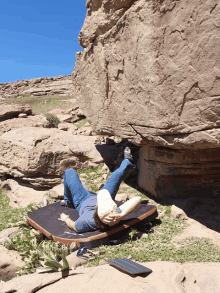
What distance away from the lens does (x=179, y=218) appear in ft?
15.7

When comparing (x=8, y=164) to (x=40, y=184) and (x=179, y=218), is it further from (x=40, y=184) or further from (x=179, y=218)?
(x=179, y=218)

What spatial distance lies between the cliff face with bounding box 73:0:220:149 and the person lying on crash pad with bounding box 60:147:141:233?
3.56ft

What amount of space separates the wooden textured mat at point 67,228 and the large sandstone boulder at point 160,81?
1.23m

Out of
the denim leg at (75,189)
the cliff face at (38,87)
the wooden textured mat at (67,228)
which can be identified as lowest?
the wooden textured mat at (67,228)

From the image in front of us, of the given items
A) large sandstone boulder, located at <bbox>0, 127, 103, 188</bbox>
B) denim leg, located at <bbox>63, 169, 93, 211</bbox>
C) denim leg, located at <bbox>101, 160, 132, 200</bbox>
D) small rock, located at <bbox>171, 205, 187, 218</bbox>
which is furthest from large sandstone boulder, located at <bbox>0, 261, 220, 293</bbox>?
large sandstone boulder, located at <bbox>0, 127, 103, 188</bbox>

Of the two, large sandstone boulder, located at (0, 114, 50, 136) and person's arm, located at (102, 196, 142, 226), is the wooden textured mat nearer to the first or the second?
person's arm, located at (102, 196, 142, 226)

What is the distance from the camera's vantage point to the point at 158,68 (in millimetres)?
3957

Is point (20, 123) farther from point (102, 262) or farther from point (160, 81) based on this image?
point (102, 262)

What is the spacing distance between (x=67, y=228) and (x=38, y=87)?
32.4m

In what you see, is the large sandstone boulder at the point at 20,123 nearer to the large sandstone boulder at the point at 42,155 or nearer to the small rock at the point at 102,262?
the large sandstone boulder at the point at 42,155

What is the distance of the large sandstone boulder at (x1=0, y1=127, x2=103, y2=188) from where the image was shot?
738cm

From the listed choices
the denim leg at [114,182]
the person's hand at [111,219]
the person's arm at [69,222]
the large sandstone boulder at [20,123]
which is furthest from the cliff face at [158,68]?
the large sandstone boulder at [20,123]

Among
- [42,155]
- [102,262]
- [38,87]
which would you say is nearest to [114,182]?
[102,262]

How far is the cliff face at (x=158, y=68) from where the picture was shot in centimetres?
326
